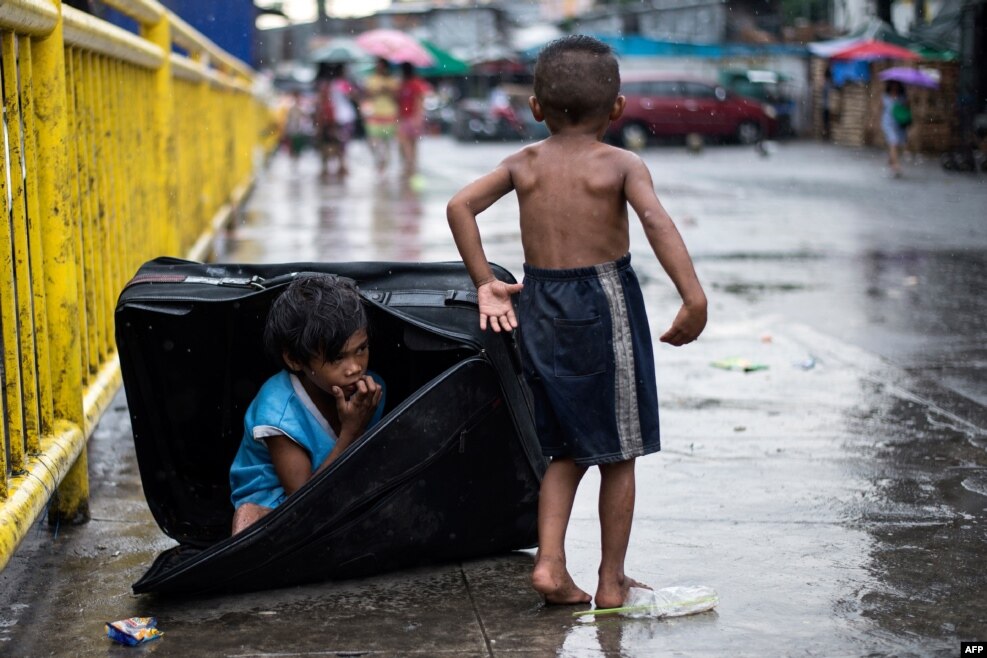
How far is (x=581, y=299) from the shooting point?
278cm

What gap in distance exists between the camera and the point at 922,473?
152 inches

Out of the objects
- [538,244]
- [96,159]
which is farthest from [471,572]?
[96,159]

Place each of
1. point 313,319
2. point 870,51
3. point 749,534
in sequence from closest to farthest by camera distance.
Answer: point 313,319 < point 749,534 < point 870,51

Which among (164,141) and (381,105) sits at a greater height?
(381,105)

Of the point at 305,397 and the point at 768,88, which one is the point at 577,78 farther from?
the point at 768,88

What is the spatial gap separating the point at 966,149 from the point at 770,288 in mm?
13279

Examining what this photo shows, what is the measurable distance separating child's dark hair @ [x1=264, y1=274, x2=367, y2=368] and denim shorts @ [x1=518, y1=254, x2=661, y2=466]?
0.46m

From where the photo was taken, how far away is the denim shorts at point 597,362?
9.09 feet

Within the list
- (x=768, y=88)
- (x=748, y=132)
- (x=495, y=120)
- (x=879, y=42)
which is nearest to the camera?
(x=879, y=42)

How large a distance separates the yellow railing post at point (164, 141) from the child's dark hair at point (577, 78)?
9.65ft

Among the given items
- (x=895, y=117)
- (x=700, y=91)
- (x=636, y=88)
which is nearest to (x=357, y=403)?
(x=895, y=117)

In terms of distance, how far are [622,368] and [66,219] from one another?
1.45 metres

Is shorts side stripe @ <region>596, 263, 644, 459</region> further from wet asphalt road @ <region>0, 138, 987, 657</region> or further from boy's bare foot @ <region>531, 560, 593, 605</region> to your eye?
wet asphalt road @ <region>0, 138, 987, 657</region>

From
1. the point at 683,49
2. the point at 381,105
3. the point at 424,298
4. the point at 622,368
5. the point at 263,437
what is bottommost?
the point at 263,437
